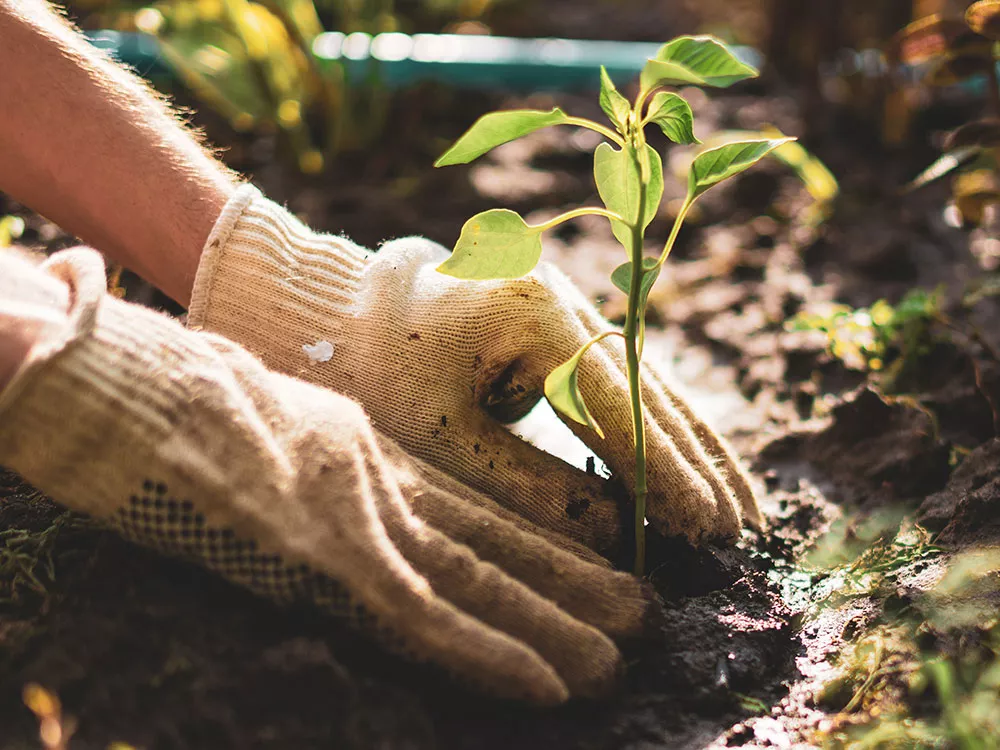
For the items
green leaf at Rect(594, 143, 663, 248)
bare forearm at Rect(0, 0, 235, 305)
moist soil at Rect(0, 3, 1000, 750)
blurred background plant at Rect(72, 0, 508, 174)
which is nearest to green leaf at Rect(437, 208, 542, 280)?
green leaf at Rect(594, 143, 663, 248)

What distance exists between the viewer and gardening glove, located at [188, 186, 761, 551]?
1.31 meters

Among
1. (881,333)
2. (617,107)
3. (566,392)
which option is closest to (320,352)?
(566,392)

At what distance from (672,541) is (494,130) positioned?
66 cm

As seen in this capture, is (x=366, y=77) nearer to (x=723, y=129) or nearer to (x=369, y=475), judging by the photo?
(x=723, y=129)

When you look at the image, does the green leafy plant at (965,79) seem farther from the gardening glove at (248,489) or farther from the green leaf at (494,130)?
the gardening glove at (248,489)

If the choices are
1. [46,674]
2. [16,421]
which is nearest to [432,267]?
[16,421]

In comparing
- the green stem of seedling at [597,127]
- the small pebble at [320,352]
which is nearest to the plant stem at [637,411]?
the green stem of seedling at [597,127]

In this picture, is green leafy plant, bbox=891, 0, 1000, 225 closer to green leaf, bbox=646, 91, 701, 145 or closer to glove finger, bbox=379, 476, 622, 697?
green leaf, bbox=646, 91, 701, 145

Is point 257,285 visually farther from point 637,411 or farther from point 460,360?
point 637,411

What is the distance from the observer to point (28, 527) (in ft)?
4.19

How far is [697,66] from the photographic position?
0.99 meters

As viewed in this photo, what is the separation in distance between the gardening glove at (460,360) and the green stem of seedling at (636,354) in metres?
0.08

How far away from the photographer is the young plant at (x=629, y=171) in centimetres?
99

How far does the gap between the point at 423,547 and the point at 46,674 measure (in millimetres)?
440
